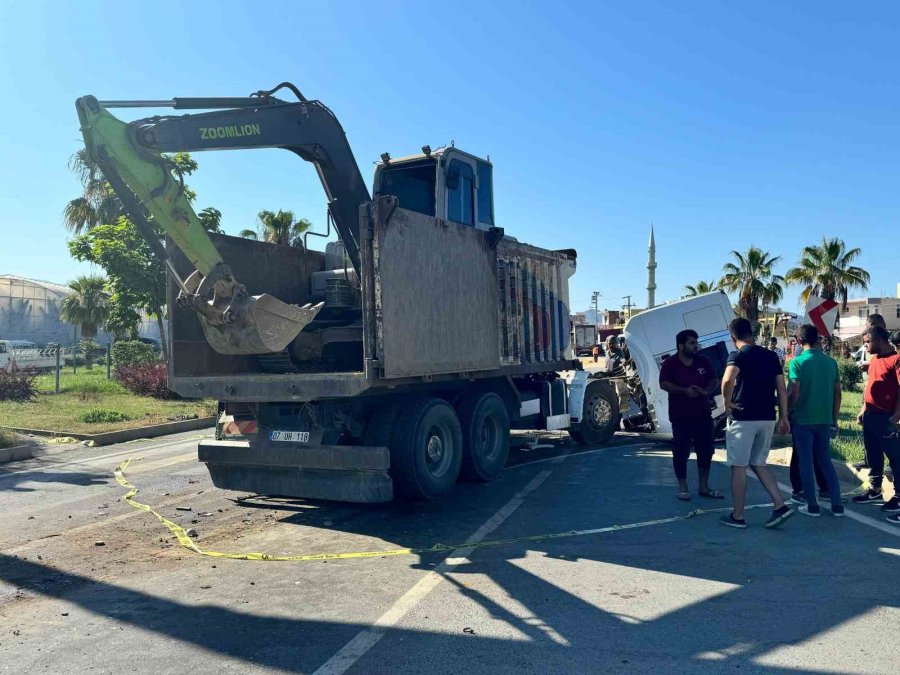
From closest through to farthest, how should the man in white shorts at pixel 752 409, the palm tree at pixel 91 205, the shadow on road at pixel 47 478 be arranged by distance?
the man in white shorts at pixel 752 409
the shadow on road at pixel 47 478
the palm tree at pixel 91 205

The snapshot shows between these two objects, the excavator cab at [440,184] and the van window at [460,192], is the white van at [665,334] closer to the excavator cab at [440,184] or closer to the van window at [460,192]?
the excavator cab at [440,184]

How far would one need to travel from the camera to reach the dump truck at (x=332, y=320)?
21.8 feet

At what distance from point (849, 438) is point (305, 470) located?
28.5 ft

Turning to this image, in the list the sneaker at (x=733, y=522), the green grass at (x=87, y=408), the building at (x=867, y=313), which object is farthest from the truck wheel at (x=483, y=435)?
the building at (x=867, y=313)

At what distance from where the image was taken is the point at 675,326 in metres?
11.8

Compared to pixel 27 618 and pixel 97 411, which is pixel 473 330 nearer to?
pixel 27 618

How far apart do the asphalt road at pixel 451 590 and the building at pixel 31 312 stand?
4086 centimetres

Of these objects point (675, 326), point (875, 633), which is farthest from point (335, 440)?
point (675, 326)

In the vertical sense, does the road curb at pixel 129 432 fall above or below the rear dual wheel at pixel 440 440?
below

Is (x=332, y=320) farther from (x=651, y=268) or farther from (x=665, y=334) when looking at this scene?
(x=651, y=268)

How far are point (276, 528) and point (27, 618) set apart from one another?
8.27ft

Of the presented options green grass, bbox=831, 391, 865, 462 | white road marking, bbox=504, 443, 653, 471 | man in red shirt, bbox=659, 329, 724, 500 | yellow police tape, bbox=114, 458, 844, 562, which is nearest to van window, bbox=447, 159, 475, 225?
man in red shirt, bbox=659, 329, 724, 500

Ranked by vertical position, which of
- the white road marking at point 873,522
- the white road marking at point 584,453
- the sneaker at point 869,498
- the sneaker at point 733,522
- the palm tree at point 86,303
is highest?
the palm tree at point 86,303

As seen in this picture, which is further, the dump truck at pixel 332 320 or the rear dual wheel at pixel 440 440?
the rear dual wheel at pixel 440 440
